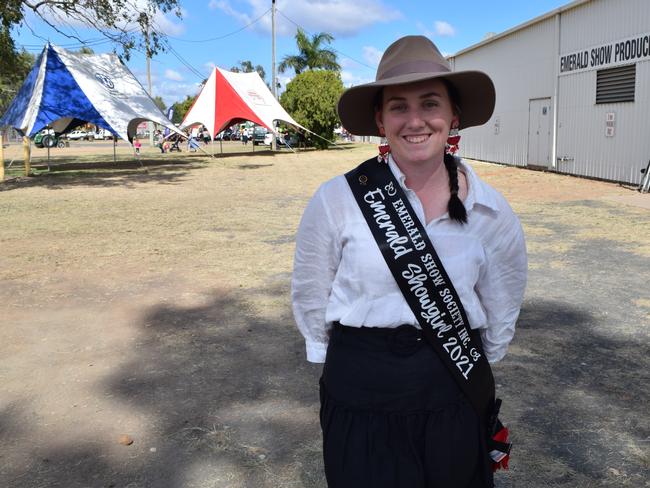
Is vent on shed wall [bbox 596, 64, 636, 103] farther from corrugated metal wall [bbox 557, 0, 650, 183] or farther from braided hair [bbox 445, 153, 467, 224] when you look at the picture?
braided hair [bbox 445, 153, 467, 224]

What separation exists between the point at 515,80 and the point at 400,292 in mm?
22084

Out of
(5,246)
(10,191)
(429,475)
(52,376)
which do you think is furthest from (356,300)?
(10,191)

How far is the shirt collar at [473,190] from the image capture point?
1.87 meters

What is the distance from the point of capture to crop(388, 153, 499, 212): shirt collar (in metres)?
1.87

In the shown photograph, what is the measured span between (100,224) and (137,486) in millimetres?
8444

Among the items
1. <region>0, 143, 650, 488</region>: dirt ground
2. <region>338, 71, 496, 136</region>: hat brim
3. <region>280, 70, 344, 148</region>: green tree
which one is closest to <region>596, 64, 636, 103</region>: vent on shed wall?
<region>0, 143, 650, 488</region>: dirt ground

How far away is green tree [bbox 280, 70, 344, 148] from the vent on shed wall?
20711 millimetres

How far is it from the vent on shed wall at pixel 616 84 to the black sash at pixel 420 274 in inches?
612

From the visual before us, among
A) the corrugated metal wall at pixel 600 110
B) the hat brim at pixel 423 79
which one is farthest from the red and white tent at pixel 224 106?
the hat brim at pixel 423 79

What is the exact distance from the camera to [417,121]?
1.87 metres

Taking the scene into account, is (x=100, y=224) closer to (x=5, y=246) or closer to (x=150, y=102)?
(x=5, y=246)

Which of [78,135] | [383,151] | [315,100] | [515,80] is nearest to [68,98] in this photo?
[515,80]

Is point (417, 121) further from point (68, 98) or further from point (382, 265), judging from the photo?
point (68, 98)

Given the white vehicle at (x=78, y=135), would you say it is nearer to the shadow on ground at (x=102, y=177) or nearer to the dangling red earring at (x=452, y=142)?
the shadow on ground at (x=102, y=177)
